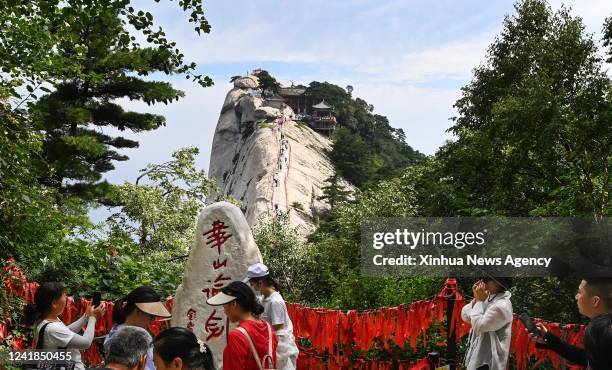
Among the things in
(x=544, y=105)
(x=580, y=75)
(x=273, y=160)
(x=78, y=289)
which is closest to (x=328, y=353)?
(x=78, y=289)

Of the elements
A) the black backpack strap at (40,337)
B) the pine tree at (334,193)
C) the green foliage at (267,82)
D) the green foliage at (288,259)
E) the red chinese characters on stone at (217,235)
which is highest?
the green foliage at (267,82)

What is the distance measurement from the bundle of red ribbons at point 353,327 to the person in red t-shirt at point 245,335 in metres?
2.86

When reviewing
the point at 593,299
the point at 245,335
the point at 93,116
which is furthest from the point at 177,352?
the point at 93,116

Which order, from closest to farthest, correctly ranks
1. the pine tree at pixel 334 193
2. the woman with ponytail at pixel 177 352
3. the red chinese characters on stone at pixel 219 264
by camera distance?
the woman with ponytail at pixel 177 352, the red chinese characters on stone at pixel 219 264, the pine tree at pixel 334 193

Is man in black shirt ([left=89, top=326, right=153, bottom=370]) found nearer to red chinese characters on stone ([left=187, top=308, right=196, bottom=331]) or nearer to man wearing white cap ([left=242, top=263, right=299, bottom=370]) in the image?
man wearing white cap ([left=242, top=263, right=299, bottom=370])

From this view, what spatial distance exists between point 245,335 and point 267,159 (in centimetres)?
5886

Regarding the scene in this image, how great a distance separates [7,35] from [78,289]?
283cm

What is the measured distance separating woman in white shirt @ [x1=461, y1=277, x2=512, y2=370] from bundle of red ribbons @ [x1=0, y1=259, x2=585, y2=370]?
0.88 m

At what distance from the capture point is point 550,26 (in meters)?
24.5

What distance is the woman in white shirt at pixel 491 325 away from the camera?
16.2 ft

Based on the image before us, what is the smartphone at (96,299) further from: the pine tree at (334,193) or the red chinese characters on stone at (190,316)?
the pine tree at (334,193)

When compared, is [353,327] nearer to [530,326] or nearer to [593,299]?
[530,326]

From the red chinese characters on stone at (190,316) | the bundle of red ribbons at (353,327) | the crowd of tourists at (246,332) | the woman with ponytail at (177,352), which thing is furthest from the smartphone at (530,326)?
the red chinese characters on stone at (190,316)

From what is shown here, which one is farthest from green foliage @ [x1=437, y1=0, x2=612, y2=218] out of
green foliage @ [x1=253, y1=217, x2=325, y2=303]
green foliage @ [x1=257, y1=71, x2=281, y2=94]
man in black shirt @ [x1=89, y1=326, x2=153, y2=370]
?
green foliage @ [x1=257, y1=71, x2=281, y2=94]
